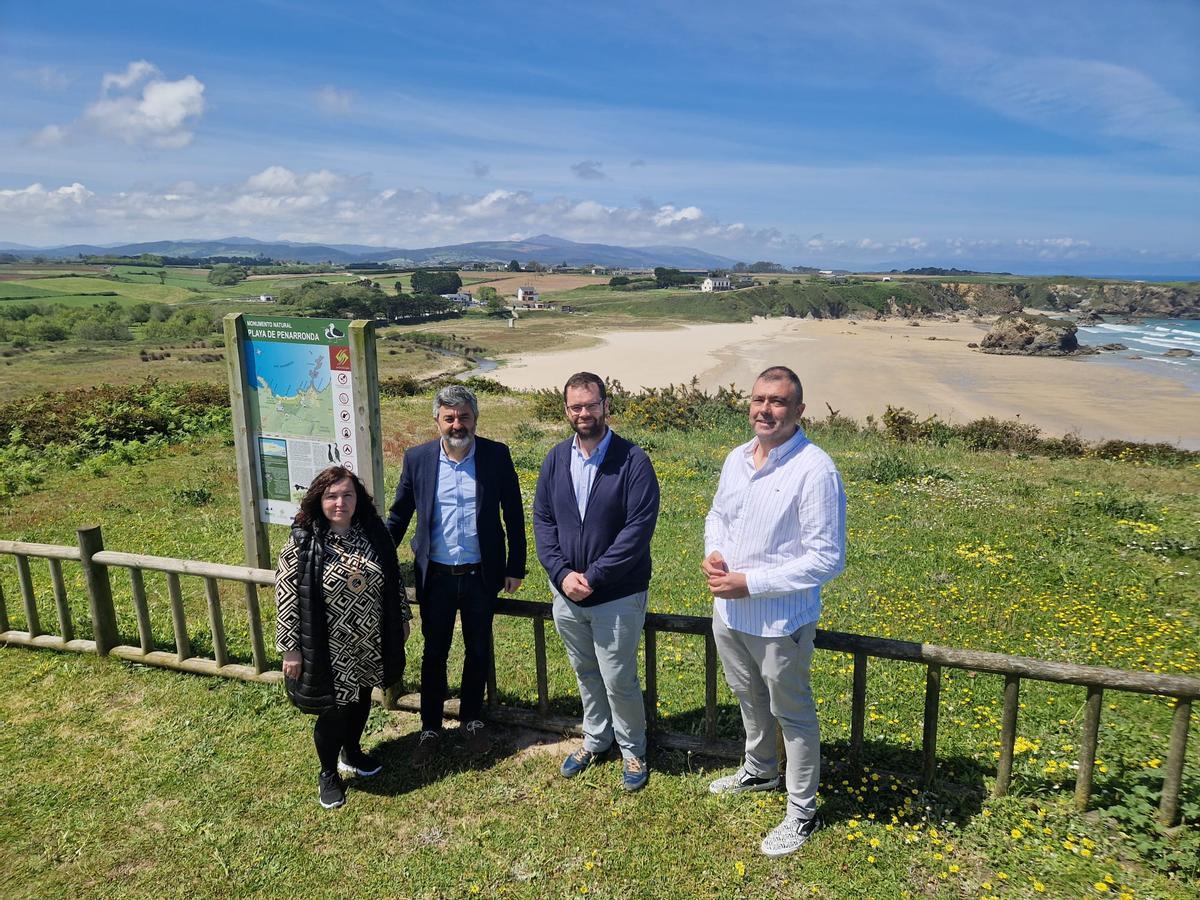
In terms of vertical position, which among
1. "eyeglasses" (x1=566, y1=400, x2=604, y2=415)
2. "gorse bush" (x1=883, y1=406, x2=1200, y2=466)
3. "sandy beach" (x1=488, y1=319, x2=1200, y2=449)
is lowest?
"sandy beach" (x1=488, y1=319, x2=1200, y2=449)

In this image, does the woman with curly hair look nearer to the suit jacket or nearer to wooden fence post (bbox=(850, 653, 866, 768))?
the suit jacket

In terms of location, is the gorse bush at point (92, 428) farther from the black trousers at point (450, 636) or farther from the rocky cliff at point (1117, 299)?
the rocky cliff at point (1117, 299)

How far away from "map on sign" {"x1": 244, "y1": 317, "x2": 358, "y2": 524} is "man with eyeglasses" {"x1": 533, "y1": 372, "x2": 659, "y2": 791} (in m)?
2.37

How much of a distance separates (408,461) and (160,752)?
2721 millimetres

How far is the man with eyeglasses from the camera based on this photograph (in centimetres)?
391

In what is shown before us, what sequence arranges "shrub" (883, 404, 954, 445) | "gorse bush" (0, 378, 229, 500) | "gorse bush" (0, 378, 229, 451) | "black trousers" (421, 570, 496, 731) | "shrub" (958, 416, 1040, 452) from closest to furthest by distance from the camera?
"black trousers" (421, 570, 496, 731)
"gorse bush" (0, 378, 229, 500)
"gorse bush" (0, 378, 229, 451)
"shrub" (958, 416, 1040, 452)
"shrub" (883, 404, 954, 445)

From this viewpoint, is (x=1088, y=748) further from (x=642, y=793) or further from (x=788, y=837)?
(x=642, y=793)

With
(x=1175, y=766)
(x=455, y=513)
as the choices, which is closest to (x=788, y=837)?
(x=1175, y=766)

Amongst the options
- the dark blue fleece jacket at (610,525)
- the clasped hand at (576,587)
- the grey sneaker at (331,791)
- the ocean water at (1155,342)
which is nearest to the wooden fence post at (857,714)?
the dark blue fleece jacket at (610,525)

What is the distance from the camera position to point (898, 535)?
9.88m

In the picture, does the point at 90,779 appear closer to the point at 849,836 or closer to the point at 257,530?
the point at 257,530

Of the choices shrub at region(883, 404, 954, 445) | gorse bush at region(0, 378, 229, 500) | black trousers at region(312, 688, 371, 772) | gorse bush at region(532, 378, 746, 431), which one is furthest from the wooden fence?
gorse bush at region(532, 378, 746, 431)

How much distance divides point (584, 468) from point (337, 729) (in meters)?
2.18

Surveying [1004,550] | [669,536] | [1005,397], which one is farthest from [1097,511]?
[1005,397]
